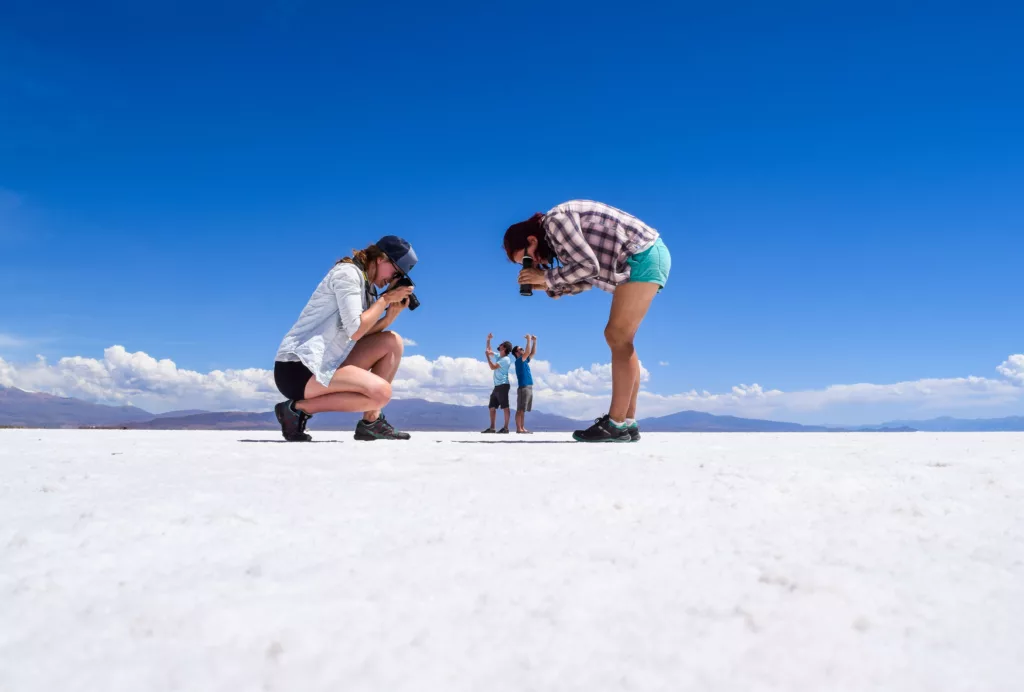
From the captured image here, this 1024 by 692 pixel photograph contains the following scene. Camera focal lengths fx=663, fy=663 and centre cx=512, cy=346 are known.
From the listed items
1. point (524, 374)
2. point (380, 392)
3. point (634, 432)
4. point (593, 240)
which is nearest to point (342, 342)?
point (380, 392)

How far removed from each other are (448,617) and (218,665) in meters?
0.33

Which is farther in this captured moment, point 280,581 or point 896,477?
point 896,477

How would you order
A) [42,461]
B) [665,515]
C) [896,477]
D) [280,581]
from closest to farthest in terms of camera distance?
1. [280,581]
2. [665,515]
3. [896,477]
4. [42,461]

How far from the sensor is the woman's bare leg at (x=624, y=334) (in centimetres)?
480

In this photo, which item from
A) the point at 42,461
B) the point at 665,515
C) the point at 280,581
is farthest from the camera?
the point at 42,461

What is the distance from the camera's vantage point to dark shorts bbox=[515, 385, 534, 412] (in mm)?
11477

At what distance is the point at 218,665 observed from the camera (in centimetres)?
91

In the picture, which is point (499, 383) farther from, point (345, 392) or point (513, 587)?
point (513, 587)

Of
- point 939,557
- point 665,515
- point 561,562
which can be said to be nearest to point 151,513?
point 561,562

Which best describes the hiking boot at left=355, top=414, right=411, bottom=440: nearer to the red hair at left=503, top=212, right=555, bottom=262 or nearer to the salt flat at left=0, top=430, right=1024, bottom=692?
the red hair at left=503, top=212, right=555, bottom=262

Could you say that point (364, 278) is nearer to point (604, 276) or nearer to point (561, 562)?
point (604, 276)

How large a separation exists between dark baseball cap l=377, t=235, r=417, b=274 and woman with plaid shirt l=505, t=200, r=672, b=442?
0.93 m

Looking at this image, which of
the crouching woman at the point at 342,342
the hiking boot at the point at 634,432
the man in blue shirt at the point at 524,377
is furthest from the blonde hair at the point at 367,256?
the man in blue shirt at the point at 524,377

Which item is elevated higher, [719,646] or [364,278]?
[364,278]
